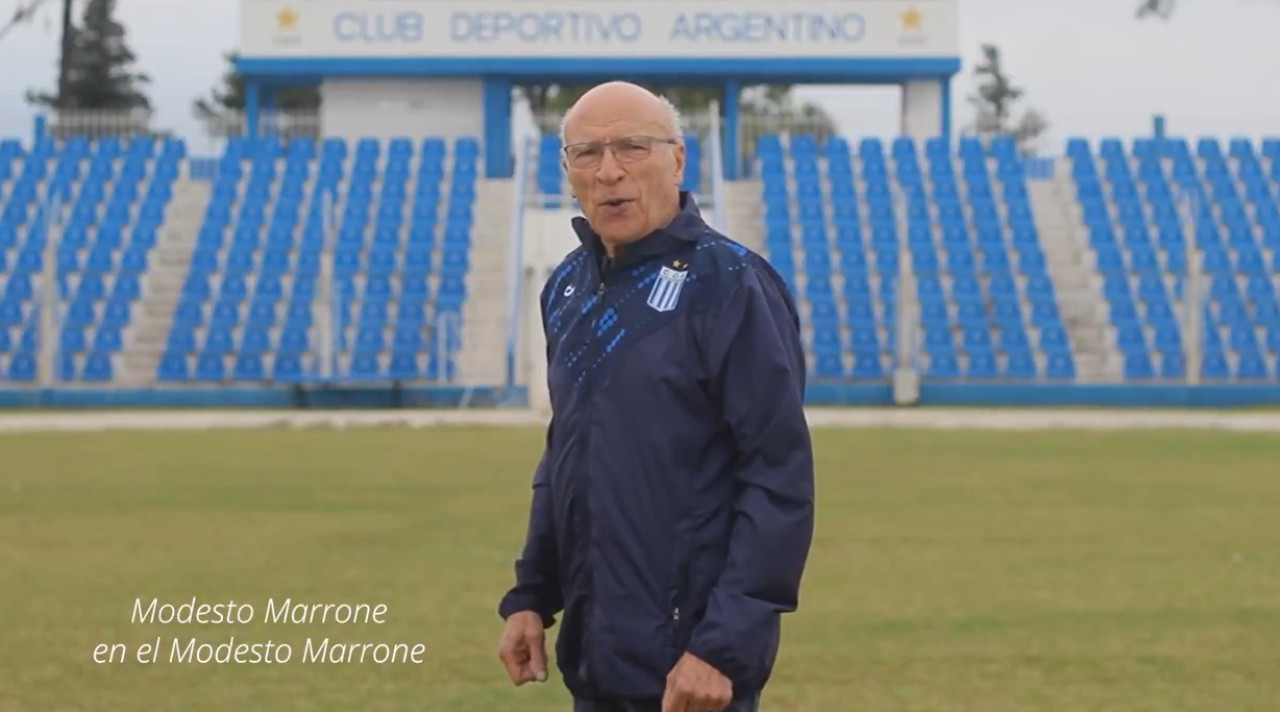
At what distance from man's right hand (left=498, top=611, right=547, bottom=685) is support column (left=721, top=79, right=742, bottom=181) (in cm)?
3852

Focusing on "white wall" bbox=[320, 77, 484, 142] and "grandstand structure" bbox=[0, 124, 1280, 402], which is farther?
"white wall" bbox=[320, 77, 484, 142]

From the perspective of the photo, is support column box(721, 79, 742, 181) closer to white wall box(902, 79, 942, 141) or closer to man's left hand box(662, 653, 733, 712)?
white wall box(902, 79, 942, 141)

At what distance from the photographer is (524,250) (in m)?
38.4

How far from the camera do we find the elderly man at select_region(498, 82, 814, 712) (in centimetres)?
386

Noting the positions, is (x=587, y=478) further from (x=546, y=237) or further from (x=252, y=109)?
(x=252, y=109)

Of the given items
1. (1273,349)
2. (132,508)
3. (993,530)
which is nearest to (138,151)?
(1273,349)

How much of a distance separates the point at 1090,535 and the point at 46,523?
771cm

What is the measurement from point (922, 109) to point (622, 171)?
40733 mm

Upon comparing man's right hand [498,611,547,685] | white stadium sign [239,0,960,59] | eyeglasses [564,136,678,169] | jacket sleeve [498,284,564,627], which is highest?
white stadium sign [239,0,960,59]

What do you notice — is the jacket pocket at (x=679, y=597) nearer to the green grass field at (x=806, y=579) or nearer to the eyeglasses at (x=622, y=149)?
the eyeglasses at (x=622, y=149)

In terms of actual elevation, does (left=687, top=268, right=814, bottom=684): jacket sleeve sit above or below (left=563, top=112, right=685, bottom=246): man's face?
below

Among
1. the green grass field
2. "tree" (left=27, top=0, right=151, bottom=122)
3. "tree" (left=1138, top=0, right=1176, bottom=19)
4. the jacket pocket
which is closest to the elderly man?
the jacket pocket

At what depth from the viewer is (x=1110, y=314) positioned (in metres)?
38.6

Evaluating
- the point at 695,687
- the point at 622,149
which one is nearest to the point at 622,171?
the point at 622,149
